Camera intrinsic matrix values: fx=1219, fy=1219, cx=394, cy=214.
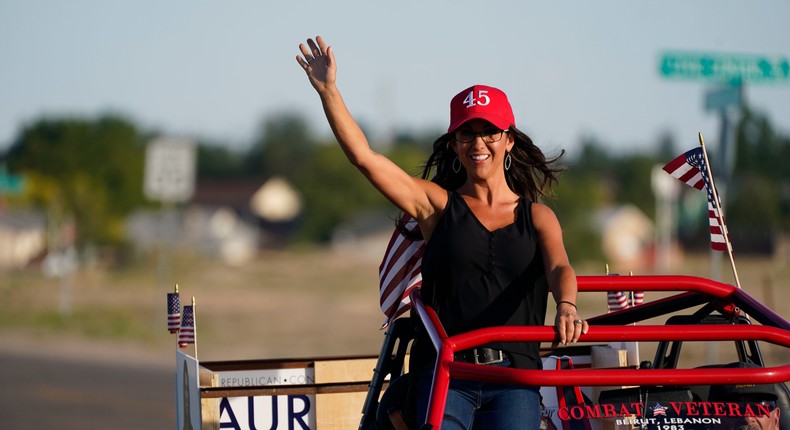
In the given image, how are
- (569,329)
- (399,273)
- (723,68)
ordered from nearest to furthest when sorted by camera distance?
(569,329)
(399,273)
(723,68)

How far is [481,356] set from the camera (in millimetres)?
4070

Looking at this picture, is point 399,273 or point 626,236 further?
point 626,236

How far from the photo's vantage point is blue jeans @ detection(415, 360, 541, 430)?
4047 millimetres

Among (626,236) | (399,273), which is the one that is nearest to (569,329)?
(399,273)

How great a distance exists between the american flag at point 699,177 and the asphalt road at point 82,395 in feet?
27.8

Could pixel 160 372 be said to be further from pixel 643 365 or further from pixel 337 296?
pixel 337 296

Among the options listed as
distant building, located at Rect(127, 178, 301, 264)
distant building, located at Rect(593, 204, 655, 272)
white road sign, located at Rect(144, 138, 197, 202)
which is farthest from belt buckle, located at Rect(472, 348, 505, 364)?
distant building, located at Rect(127, 178, 301, 264)

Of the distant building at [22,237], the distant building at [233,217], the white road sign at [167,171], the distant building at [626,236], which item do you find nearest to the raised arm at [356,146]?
the white road sign at [167,171]

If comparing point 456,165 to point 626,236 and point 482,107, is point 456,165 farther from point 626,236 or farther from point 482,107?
point 626,236

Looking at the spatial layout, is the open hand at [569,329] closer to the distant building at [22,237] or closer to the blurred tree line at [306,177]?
the blurred tree line at [306,177]

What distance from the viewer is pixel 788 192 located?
7125 centimetres

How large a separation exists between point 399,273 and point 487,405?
1.17 metres

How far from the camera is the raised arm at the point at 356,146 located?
13.4 ft

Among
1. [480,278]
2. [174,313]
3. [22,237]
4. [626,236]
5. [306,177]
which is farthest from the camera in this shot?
[306,177]
